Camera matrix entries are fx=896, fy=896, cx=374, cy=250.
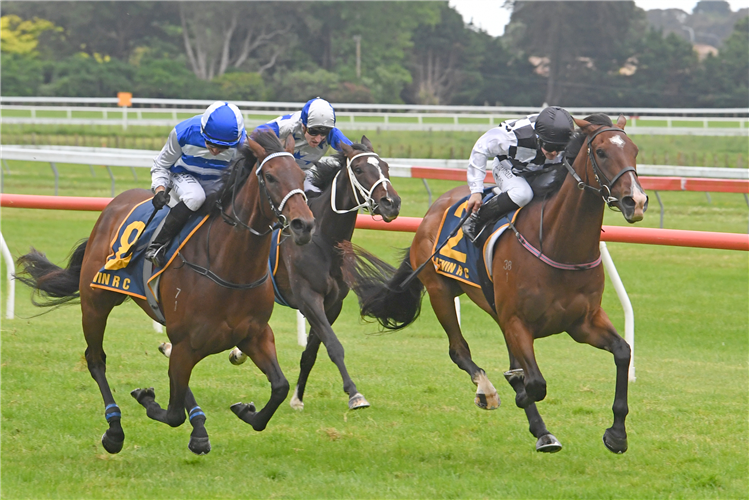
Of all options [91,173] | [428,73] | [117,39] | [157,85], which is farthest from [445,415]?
[117,39]

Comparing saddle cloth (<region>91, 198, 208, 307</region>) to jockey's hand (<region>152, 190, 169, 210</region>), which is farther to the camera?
saddle cloth (<region>91, 198, 208, 307</region>)

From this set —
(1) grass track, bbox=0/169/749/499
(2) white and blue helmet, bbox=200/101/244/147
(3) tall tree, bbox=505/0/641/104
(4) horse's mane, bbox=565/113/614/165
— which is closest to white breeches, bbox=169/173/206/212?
(2) white and blue helmet, bbox=200/101/244/147

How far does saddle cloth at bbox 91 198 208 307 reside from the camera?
4.81 metres

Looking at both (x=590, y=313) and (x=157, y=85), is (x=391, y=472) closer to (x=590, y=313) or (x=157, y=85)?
(x=590, y=313)

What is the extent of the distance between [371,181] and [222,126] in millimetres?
1092

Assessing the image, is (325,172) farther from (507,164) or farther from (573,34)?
(573,34)

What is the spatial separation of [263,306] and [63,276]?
2.04 metres

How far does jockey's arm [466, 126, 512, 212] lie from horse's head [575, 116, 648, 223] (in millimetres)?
754

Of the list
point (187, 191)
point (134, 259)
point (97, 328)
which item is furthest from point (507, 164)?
point (97, 328)

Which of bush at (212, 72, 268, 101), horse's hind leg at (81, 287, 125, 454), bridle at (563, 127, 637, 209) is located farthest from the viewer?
bush at (212, 72, 268, 101)

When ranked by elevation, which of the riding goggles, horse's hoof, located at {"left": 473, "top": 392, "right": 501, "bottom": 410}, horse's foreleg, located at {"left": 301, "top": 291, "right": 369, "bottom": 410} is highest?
the riding goggles

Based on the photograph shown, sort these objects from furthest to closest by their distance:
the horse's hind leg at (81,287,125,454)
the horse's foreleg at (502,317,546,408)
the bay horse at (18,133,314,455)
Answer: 1. the horse's hind leg at (81,287,125,454)
2. the horse's foreleg at (502,317,546,408)
3. the bay horse at (18,133,314,455)

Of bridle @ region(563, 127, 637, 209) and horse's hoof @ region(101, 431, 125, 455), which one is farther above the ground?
bridle @ region(563, 127, 637, 209)

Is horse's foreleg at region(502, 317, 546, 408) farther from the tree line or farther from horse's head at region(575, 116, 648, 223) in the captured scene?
the tree line
